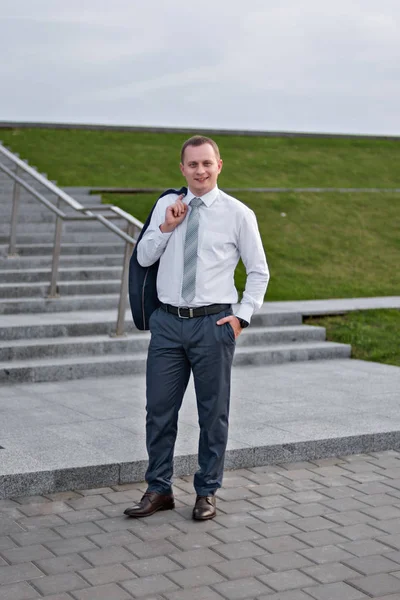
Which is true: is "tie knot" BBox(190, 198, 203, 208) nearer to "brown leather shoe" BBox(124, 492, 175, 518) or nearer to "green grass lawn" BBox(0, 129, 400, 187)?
"brown leather shoe" BBox(124, 492, 175, 518)

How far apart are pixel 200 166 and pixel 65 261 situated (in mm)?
6690

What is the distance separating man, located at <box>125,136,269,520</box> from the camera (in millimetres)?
4707

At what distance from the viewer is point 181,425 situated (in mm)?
6445

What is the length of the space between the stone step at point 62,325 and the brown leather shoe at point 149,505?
410 centimetres

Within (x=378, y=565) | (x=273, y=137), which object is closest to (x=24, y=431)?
(x=378, y=565)

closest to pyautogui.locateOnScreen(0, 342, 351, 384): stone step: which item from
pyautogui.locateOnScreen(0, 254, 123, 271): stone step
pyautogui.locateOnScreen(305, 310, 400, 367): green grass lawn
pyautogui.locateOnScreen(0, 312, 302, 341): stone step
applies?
pyautogui.locateOnScreen(305, 310, 400, 367): green grass lawn

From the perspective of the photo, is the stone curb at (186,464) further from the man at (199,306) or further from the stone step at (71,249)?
the stone step at (71,249)

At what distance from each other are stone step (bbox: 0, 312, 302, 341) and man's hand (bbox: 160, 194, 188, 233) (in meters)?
4.28

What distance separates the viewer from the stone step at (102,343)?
837 centimetres

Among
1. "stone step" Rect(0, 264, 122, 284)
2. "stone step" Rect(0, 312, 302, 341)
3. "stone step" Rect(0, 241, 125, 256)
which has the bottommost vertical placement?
"stone step" Rect(0, 312, 302, 341)

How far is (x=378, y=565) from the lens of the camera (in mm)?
4270

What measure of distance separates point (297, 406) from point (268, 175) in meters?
10.5

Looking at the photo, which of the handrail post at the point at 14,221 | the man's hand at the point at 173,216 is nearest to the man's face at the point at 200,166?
the man's hand at the point at 173,216

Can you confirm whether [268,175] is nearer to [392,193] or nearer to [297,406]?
[392,193]
